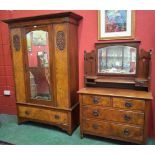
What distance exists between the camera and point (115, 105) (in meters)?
2.21

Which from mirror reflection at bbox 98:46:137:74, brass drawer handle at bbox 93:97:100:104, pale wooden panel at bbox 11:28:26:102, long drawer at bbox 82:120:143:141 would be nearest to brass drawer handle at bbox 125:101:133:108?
long drawer at bbox 82:120:143:141

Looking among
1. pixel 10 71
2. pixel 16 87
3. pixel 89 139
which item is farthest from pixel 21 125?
pixel 89 139

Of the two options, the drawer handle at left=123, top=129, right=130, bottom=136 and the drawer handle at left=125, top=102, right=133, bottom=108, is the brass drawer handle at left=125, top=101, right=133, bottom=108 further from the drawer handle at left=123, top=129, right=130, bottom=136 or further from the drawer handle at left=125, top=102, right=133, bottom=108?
the drawer handle at left=123, top=129, right=130, bottom=136

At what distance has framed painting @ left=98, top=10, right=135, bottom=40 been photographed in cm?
238

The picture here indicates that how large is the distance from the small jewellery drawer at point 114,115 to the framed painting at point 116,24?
3.56 feet

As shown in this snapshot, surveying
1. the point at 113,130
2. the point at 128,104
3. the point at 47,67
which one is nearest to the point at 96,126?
the point at 113,130

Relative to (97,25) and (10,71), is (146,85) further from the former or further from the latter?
(10,71)

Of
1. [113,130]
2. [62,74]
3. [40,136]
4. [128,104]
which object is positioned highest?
[62,74]

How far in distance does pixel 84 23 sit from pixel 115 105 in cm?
140

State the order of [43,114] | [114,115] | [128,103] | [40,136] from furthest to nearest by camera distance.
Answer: [43,114], [40,136], [114,115], [128,103]

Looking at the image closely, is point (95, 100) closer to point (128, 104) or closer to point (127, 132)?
point (128, 104)

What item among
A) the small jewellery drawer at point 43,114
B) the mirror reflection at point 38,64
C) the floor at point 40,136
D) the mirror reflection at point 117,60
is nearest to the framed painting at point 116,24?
the mirror reflection at point 117,60

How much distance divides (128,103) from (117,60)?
703 mm

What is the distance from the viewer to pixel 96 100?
2.31m
